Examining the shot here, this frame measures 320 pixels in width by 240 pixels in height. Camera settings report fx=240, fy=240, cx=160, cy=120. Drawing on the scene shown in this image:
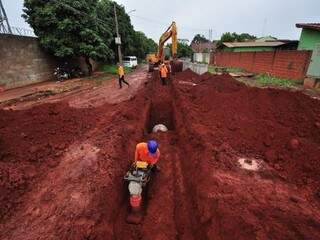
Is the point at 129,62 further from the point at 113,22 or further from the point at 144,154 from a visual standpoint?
the point at 144,154

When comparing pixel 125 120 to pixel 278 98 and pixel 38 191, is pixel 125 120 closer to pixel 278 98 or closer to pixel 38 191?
pixel 38 191

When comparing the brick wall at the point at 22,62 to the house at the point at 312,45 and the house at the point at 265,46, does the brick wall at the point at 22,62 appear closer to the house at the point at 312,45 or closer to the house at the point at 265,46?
the house at the point at 312,45

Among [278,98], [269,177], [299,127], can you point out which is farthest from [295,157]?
[278,98]

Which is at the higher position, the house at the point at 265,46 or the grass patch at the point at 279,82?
the house at the point at 265,46

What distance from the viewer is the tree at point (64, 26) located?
19.1 m

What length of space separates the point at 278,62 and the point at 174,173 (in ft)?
51.2

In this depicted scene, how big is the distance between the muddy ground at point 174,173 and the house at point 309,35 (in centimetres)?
1001

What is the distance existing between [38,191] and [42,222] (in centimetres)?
106

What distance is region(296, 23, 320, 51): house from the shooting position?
1709 cm

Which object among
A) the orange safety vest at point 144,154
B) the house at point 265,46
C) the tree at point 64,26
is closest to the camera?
the orange safety vest at point 144,154

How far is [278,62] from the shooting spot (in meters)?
18.0

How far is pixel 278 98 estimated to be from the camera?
413 inches

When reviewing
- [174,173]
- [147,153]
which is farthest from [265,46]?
[147,153]

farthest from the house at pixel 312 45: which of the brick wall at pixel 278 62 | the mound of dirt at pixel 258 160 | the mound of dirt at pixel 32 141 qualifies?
the mound of dirt at pixel 32 141
